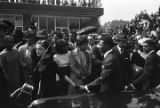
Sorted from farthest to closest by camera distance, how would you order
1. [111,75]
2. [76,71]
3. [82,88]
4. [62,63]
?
1. [62,63]
2. [76,71]
3. [82,88]
4. [111,75]

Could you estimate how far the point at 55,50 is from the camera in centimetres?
626

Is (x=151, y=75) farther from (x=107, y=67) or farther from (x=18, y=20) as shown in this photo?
(x=18, y=20)

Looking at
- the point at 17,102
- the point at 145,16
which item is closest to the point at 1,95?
the point at 17,102

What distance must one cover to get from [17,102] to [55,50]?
4.92 ft

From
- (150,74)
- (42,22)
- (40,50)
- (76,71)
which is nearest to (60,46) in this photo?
(40,50)

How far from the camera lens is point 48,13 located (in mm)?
30344

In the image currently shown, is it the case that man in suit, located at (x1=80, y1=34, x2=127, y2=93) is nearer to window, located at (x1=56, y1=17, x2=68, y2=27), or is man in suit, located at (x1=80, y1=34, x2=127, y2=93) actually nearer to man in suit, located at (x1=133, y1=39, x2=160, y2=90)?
man in suit, located at (x1=133, y1=39, x2=160, y2=90)

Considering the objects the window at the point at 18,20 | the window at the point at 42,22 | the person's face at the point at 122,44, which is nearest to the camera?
the person's face at the point at 122,44

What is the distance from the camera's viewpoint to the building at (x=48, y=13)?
29125mm

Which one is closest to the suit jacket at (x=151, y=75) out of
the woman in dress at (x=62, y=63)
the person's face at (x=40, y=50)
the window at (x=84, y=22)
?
the woman in dress at (x=62, y=63)

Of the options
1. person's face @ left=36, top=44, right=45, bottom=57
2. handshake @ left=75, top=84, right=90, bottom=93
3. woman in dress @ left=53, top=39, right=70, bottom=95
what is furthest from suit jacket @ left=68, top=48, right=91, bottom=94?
person's face @ left=36, top=44, right=45, bottom=57

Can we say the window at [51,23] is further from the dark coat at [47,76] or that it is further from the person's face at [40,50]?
the dark coat at [47,76]

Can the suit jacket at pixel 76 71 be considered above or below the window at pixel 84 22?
above

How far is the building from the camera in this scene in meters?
29.1
